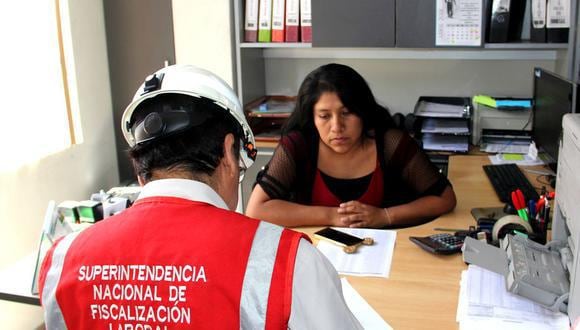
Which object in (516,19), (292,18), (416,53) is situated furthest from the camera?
→ (416,53)

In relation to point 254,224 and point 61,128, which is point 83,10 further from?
point 254,224

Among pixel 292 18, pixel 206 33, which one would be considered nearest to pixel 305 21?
pixel 292 18

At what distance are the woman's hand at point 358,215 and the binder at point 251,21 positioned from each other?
4.45ft

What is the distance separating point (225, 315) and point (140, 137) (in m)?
0.35

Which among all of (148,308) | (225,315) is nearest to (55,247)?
(148,308)

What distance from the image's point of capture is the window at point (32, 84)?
2.42 meters

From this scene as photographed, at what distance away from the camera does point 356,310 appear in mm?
1396

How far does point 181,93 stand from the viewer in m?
1.03

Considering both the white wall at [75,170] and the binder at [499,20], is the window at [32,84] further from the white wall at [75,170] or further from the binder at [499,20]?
the binder at [499,20]

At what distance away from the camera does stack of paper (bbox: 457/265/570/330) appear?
1308mm

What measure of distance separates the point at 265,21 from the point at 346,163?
111 cm

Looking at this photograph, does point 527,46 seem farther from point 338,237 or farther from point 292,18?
point 338,237

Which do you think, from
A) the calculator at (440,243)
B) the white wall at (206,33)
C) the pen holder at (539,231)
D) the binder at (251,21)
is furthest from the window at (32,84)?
the pen holder at (539,231)

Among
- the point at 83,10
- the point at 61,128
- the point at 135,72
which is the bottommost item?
the point at 61,128
